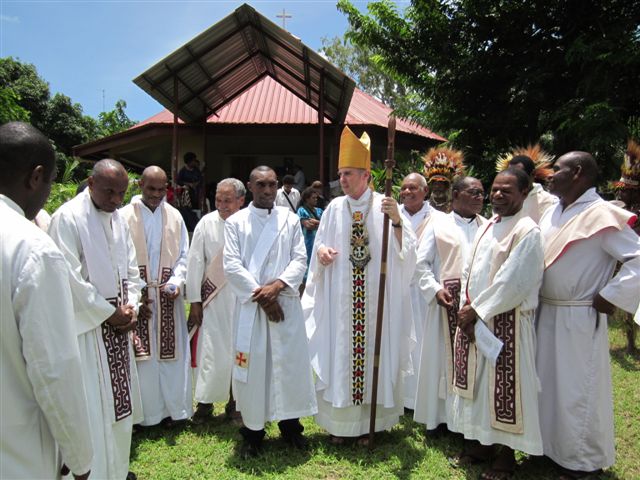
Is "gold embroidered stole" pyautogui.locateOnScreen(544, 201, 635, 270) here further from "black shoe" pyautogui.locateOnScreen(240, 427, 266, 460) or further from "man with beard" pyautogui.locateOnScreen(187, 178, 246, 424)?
"man with beard" pyautogui.locateOnScreen(187, 178, 246, 424)

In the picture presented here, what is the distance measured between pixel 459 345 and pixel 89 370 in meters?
2.75

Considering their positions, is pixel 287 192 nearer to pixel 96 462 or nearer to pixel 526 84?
pixel 526 84

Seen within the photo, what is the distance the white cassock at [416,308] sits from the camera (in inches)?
211

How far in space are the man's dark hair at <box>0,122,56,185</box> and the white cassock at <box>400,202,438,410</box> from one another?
3900 mm

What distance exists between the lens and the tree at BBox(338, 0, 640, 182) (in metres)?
9.88

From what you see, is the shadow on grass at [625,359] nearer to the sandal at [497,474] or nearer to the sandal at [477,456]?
the sandal at [477,456]

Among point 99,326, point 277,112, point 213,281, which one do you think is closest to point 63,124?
point 277,112

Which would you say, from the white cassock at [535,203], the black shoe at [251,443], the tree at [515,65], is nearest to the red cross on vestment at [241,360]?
the black shoe at [251,443]

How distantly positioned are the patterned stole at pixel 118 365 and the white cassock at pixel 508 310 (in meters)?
2.52

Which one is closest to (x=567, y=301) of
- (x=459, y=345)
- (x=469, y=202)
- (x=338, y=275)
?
(x=459, y=345)

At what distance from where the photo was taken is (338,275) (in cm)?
462

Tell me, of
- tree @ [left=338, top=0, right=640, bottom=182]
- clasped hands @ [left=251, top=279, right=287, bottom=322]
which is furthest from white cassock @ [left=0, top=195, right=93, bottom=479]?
tree @ [left=338, top=0, right=640, bottom=182]

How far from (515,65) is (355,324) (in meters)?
9.61

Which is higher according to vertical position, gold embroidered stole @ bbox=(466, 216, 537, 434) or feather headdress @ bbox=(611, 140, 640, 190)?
feather headdress @ bbox=(611, 140, 640, 190)
